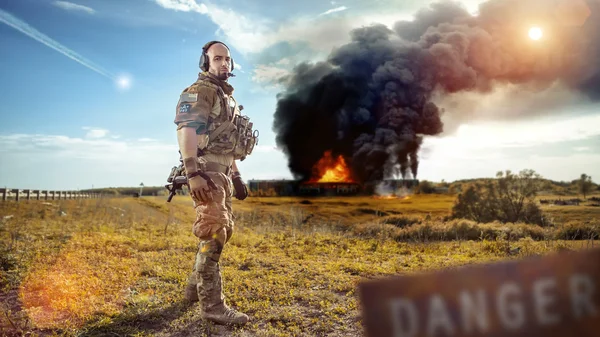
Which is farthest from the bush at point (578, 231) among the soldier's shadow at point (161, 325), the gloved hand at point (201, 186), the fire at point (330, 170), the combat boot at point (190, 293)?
the fire at point (330, 170)

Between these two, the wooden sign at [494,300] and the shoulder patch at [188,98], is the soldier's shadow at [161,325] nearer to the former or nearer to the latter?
the shoulder patch at [188,98]

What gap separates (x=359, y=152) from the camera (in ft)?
154

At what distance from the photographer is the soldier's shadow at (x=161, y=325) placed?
15.4 feet

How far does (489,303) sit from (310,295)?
15.9 ft

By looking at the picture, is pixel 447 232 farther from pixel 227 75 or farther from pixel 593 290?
pixel 593 290

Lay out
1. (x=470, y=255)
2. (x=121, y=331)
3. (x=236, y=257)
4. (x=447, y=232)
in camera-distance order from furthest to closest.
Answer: (x=447, y=232) → (x=470, y=255) → (x=236, y=257) → (x=121, y=331)

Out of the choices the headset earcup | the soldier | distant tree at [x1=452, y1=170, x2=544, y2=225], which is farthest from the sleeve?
distant tree at [x1=452, y1=170, x2=544, y2=225]

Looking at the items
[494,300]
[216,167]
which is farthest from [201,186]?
[494,300]

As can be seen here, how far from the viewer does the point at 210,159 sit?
5.18 metres

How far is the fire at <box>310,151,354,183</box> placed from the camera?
4647 cm

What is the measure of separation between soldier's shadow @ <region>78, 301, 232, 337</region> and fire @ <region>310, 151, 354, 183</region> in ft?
133

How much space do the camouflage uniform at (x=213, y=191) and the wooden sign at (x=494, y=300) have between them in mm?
3752

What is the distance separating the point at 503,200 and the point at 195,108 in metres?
19.0

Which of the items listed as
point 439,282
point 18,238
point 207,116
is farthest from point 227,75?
point 18,238
